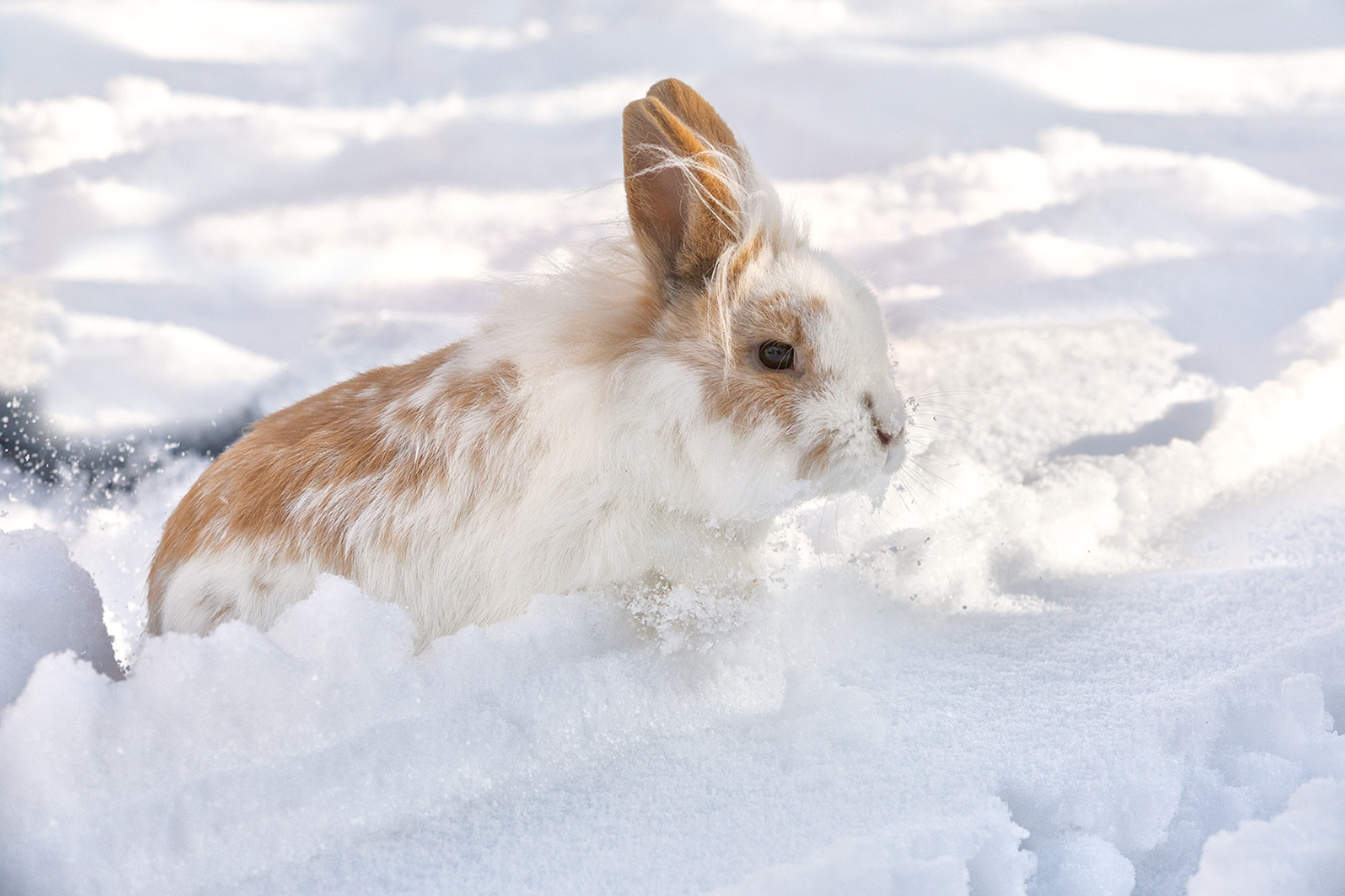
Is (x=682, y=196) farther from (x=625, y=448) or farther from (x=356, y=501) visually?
(x=356, y=501)

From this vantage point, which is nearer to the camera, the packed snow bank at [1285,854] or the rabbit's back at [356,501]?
the packed snow bank at [1285,854]

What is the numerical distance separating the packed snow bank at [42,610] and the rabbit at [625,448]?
0.26 m

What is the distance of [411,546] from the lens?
2943 mm

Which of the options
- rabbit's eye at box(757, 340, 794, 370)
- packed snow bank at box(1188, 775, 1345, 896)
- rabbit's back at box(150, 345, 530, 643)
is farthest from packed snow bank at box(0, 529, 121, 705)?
packed snow bank at box(1188, 775, 1345, 896)

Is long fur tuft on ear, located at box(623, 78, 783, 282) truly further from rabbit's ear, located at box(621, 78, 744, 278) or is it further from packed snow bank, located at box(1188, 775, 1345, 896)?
packed snow bank, located at box(1188, 775, 1345, 896)

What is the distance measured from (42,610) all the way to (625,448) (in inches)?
71.6

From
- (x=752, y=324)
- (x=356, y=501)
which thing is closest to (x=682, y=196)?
(x=752, y=324)

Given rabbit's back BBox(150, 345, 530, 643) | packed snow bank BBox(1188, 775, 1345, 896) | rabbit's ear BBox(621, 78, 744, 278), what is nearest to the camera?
packed snow bank BBox(1188, 775, 1345, 896)

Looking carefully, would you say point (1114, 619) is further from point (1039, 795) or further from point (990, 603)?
point (1039, 795)

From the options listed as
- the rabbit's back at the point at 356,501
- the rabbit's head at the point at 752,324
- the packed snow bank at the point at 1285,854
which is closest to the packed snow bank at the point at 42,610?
the rabbit's back at the point at 356,501

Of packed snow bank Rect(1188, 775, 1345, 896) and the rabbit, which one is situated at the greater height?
the rabbit

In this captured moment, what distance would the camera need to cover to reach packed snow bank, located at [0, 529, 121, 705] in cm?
284

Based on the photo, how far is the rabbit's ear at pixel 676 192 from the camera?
282 cm

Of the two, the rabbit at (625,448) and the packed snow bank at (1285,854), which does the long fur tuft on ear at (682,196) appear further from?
the packed snow bank at (1285,854)
